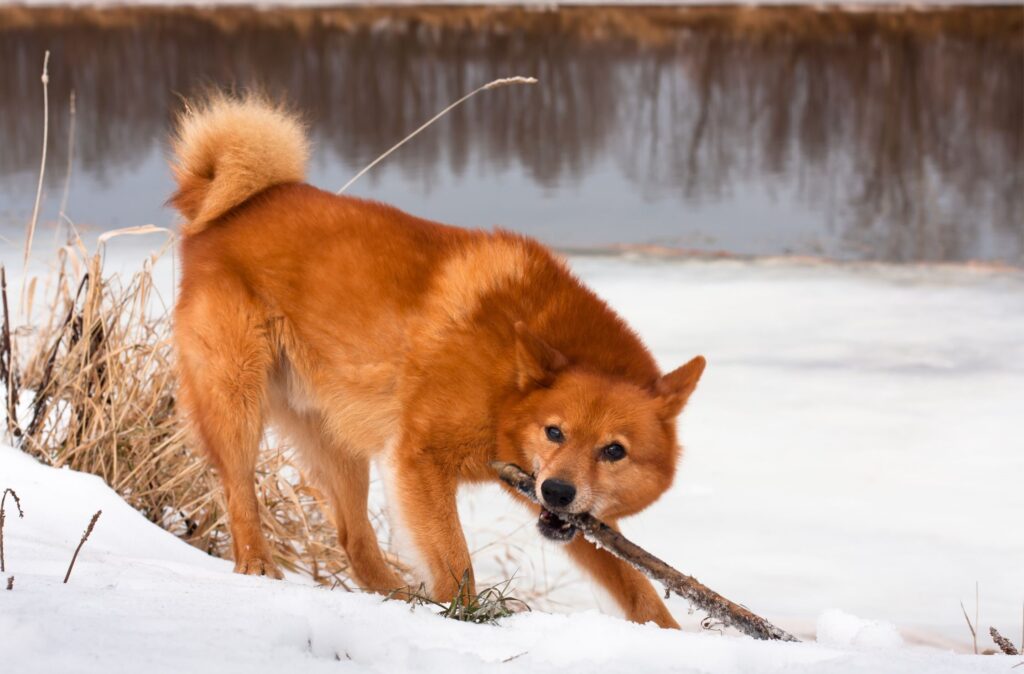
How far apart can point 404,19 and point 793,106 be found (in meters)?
4.92

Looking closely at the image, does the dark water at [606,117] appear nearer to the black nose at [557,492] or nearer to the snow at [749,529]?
the snow at [749,529]

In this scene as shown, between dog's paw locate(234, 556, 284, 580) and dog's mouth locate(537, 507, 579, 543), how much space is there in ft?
2.70

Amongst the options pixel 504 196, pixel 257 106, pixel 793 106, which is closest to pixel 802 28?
pixel 793 106

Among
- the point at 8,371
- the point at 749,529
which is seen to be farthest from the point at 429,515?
the point at 749,529

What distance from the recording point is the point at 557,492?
3.13 metres

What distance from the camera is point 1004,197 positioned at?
9.82 m

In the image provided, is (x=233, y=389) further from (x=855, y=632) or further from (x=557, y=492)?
(x=855, y=632)

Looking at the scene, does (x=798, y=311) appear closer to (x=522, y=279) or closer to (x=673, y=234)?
(x=673, y=234)

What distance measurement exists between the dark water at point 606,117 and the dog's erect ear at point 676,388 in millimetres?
4993

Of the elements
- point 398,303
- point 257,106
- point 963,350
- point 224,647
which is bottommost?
point 963,350

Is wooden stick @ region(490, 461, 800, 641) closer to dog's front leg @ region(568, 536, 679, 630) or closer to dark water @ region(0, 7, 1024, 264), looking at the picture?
dog's front leg @ region(568, 536, 679, 630)

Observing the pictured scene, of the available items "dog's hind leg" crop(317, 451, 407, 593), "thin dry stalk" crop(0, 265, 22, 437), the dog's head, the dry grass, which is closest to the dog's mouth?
the dog's head

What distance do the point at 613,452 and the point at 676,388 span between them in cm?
29

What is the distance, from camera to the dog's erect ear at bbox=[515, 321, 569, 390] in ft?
10.9
